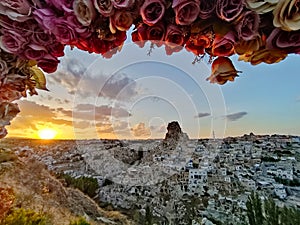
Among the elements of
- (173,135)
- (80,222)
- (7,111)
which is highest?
(173,135)

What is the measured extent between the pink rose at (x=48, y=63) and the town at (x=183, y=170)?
0.83m

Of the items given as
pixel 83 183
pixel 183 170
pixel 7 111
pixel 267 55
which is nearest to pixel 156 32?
pixel 267 55

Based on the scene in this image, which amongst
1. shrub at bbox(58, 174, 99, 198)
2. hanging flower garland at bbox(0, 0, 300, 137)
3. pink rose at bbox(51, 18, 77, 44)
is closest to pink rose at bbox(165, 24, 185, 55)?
hanging flower garland at bbox(0, 0, 300, 137)

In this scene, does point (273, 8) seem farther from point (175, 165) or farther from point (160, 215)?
point (160, 215)

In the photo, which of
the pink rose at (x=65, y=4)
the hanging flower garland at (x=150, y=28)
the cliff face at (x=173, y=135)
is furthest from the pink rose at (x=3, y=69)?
the cliff face at (x=173, y=135)

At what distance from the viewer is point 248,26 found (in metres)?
0.26

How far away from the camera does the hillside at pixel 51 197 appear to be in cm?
145

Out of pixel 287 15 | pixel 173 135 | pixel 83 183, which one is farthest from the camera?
pixel 83 183

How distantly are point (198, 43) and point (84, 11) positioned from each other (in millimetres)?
133

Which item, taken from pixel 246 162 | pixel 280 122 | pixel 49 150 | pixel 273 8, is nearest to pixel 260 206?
pixel 246 162

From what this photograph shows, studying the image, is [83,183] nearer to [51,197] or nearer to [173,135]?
[51,197]

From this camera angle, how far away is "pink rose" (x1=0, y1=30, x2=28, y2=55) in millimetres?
316

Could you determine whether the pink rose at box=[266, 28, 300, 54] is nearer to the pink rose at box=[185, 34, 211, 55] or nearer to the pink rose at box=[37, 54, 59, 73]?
the pink rose at box=[185, 34, 211, 55]

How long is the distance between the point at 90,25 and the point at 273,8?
0.60 ft
